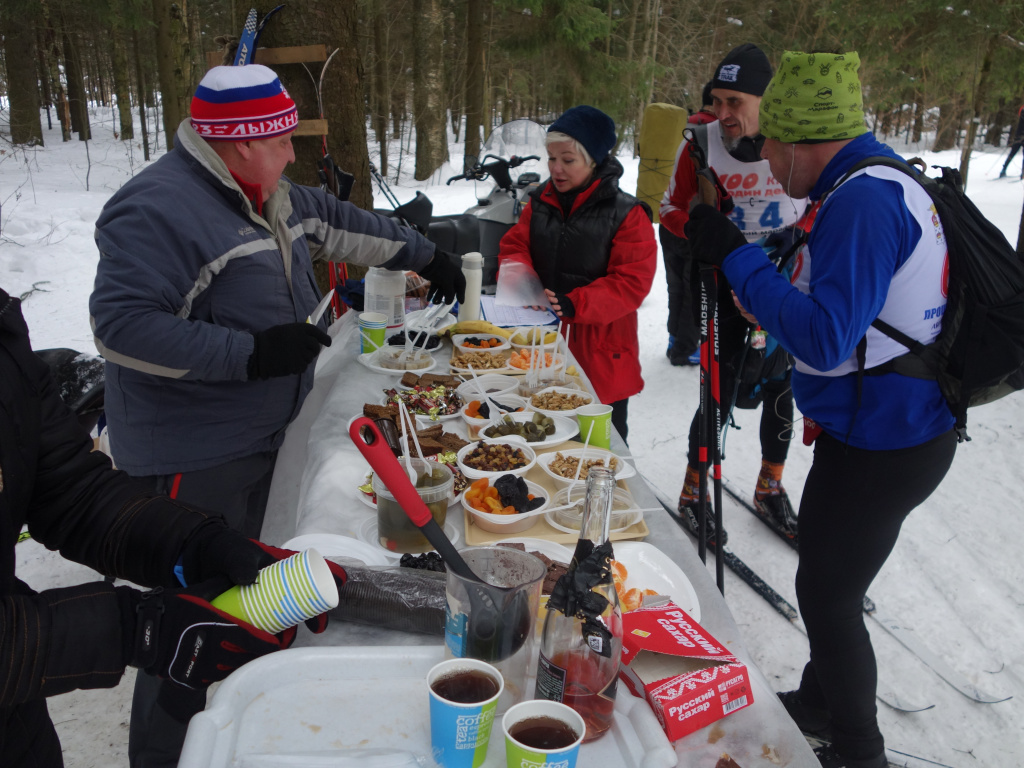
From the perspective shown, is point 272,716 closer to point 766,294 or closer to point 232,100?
point 766,294

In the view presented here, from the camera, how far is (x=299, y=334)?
2.23 m

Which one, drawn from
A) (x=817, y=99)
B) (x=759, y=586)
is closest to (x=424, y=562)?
(x=817, y=99)

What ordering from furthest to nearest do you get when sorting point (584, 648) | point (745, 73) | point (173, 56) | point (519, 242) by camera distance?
point (173, 56)
point (519, 242)
point (745, 73)
point (584, 648)

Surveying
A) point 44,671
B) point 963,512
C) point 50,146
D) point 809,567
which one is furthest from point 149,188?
point 50,146

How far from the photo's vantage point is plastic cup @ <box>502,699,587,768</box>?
0.89m

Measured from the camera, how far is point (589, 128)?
3176mm

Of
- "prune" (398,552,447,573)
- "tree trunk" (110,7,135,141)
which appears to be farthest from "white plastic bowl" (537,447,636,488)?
"tree trunk" (110,7,135,141)

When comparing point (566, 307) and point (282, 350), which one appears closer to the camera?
point (282, 350)

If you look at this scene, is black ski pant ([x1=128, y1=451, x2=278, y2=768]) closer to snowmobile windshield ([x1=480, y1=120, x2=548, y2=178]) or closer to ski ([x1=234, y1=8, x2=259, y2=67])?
ski ([x1=234, y1=8, x2=259, y2=67])

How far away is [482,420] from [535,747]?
1.52 m

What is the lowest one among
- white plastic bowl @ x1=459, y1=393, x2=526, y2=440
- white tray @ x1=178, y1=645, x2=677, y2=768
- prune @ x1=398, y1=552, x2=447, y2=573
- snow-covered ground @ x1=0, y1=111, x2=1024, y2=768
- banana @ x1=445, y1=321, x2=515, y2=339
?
snow-covered ground @ x1=0, y1=111, x2=1024, y2=768

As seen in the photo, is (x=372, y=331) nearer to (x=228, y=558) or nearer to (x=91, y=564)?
(x=91, y=564)

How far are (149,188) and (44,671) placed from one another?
152 centimetres

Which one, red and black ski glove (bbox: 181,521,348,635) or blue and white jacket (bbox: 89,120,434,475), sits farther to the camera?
blue and white jacket (bbox: 89,120,434,475)
